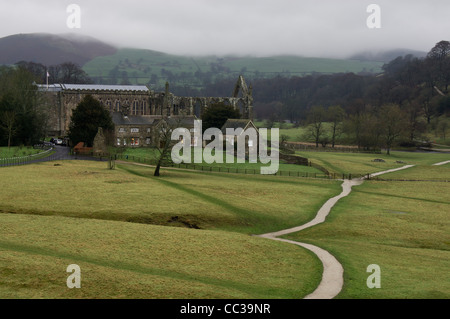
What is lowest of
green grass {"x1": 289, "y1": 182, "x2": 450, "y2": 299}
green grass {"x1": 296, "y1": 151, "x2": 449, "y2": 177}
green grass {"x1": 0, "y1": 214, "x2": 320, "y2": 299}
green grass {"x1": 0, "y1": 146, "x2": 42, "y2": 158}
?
green grass {"x1": 289, "y1": 182, "x2": 450, "y2": 299}

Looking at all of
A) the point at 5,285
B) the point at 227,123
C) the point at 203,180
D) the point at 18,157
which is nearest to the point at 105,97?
the point at 227,123

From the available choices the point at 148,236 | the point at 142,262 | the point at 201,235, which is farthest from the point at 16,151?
the point at 142,262

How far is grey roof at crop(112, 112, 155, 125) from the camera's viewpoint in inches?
4070

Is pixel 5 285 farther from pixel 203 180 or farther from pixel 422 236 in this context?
pixel 203 180

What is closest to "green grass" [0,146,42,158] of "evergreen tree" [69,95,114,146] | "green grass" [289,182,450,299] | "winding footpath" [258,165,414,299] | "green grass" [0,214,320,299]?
"evergreen tree" [69,95,114,146]

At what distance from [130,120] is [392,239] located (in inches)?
2807

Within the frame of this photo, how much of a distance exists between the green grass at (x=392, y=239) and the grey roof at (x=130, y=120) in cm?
5058

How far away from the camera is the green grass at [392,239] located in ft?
94.7

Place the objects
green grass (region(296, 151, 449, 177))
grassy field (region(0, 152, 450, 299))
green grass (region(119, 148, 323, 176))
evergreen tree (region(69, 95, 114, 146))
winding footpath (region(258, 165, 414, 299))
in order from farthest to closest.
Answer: evergreen tree (region(69, 95, 114, 146))
green grass (region(296, 151, 449, 177))
green grass (region(119, 148, 323, 176))
winding footpath (region(258, 165, 414, 299))
grassy field (region(0, 152, 450, 299))

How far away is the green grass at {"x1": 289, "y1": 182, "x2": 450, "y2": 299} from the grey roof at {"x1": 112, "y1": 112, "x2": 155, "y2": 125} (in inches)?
1991

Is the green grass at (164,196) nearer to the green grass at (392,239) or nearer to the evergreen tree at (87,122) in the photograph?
the green grass at (392,239)

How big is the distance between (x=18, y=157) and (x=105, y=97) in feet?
184

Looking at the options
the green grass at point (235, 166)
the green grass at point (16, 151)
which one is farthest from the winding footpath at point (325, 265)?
the green grass at point (16, 151)

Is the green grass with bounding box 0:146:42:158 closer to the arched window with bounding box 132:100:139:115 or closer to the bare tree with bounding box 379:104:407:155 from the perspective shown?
the arched window with bounding box 132:100:139:115
